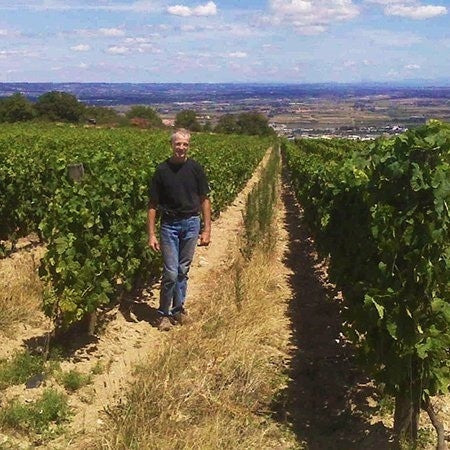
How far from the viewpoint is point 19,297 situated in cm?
656

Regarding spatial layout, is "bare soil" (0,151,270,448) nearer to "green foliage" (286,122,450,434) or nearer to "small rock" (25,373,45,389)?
"small rock" (25,373,45,389)

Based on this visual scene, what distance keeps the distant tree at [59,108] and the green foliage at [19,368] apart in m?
75.8

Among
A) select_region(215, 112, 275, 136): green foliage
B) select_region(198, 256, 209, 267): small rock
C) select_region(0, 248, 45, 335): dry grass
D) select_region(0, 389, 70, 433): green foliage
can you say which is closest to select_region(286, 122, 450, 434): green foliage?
select_region(0, 389, 70, 433): green foliage

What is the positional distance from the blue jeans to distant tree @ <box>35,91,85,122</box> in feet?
246

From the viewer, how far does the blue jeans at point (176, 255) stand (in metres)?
6.36

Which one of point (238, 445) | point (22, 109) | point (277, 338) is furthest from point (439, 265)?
point (22, 109)

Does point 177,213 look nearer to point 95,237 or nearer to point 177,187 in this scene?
point 177,187

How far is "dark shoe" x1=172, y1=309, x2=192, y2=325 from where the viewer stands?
6.60 metres

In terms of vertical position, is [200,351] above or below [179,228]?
below

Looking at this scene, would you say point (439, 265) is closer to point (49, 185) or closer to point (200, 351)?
point (200, 351)

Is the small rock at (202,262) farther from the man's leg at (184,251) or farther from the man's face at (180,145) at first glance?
the man's face at (180,145)

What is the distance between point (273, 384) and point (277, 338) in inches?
45.8

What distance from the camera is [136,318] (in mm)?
6914

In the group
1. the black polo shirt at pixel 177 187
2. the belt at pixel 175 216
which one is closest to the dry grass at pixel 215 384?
the belt at pixel 175 216
